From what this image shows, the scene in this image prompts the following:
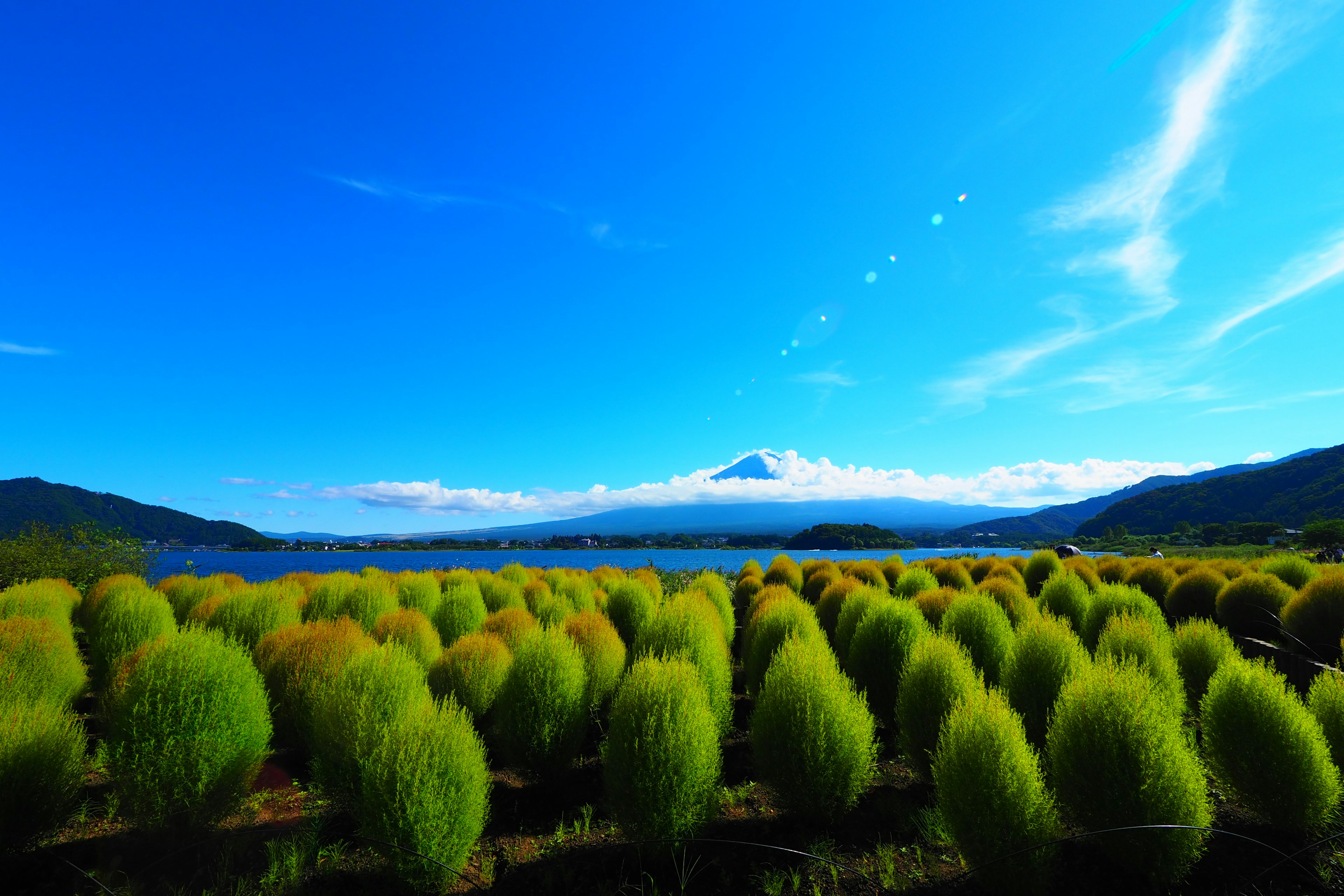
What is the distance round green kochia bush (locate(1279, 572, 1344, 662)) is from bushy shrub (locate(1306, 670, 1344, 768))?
24.0 ft

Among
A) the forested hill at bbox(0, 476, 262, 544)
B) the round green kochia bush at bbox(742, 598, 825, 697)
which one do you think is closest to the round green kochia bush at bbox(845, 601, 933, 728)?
the round green kochia bush at bbox(742, 598, 825, 697)

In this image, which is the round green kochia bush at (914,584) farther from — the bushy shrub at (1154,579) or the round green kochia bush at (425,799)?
the round green kochia bush at (425,799)

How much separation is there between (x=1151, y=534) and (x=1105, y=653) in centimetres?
9382

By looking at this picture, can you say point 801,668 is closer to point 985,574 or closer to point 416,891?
point 416,891

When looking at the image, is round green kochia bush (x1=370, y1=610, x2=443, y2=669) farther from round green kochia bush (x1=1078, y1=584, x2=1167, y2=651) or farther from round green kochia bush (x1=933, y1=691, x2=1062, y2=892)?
round green kochia bush (x1=1078, y1=584, x2=1167, y2=651)

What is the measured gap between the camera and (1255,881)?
4820 millimetres

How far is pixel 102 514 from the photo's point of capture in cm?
7681

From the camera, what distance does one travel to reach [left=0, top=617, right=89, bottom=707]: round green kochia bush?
22.7 ft

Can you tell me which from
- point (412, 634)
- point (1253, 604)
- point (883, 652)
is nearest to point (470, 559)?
point (412, 634)

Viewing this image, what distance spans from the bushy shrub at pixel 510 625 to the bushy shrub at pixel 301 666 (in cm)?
212

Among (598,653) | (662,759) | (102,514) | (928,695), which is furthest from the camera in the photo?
(102,514)

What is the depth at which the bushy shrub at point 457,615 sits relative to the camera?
1210cm

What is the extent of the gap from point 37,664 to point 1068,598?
1953 centimetres

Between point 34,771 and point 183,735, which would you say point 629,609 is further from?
point 34,771
